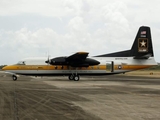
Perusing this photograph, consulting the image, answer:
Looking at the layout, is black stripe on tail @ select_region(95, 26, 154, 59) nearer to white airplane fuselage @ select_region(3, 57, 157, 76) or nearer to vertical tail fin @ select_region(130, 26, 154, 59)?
vertical tail fin @ select_region(130, 26, 154, 59)

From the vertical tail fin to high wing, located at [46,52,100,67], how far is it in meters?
6.23

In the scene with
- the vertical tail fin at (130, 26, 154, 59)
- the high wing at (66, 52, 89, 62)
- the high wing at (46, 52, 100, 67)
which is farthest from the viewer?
the vertical tail fin at (130, 26, 154, 59)

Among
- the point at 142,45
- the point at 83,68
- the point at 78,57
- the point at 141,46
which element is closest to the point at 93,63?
the point at 83,68

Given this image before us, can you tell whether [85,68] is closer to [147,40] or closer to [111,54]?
[111,54]

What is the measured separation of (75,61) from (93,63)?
2.44 m

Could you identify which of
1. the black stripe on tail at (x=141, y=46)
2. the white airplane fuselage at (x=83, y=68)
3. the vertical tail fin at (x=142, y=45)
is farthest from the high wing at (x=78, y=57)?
the vertical tail fin at (x=142, y=45)

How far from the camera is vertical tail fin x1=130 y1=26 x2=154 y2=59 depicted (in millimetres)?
38656

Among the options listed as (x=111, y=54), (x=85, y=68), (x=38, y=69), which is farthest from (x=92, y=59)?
(x=38, y=69)

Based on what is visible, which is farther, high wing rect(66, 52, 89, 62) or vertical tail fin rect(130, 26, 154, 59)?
vertical tail fin rect(130, 26, 154, 59)

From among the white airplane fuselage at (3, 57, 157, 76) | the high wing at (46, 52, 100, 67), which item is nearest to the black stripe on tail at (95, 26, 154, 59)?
the white airplane fuselage at (3, 57, 157, 76)

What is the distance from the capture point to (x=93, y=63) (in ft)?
121

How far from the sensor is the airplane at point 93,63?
36219 mm

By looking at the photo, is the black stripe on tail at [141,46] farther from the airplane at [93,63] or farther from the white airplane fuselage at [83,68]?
the white airplane fuselage at [83,68]

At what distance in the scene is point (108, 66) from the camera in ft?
125
